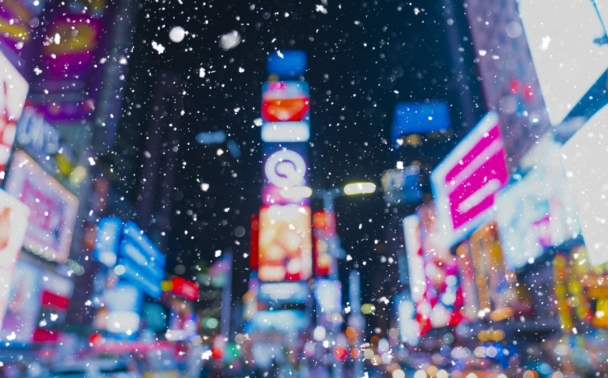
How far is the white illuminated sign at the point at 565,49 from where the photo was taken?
4.77 m

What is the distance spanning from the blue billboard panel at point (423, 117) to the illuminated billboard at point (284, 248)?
24.2ft

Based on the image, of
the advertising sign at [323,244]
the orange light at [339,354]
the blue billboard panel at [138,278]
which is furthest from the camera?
the orange light at [339,354]

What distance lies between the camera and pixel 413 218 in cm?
1869

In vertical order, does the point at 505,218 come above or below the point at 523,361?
above

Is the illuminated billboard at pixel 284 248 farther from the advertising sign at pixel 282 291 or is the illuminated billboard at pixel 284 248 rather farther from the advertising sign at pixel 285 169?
the advertising sign at pixel 285 169

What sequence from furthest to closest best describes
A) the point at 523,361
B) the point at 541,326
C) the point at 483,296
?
1. the point at 483,296
2. the point at 523,361
3. the point at 541,326

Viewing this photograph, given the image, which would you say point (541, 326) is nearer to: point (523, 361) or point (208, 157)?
point (523, 361)

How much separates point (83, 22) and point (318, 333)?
50.0ft

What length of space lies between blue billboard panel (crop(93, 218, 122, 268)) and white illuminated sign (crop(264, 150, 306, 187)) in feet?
13.6

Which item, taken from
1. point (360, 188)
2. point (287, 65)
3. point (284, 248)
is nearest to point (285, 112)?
point (287, 65)

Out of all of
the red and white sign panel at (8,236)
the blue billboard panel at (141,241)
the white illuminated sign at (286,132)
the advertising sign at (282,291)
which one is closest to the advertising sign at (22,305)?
the red and white sign panel at (8,236)

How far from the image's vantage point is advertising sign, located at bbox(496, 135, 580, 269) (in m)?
5.74

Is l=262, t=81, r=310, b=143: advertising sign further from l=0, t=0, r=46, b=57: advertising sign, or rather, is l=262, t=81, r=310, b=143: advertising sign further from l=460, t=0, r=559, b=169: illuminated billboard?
l=0, t=0, r=46, b=57: advertising sign

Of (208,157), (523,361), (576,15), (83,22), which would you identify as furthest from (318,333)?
(576,15)
